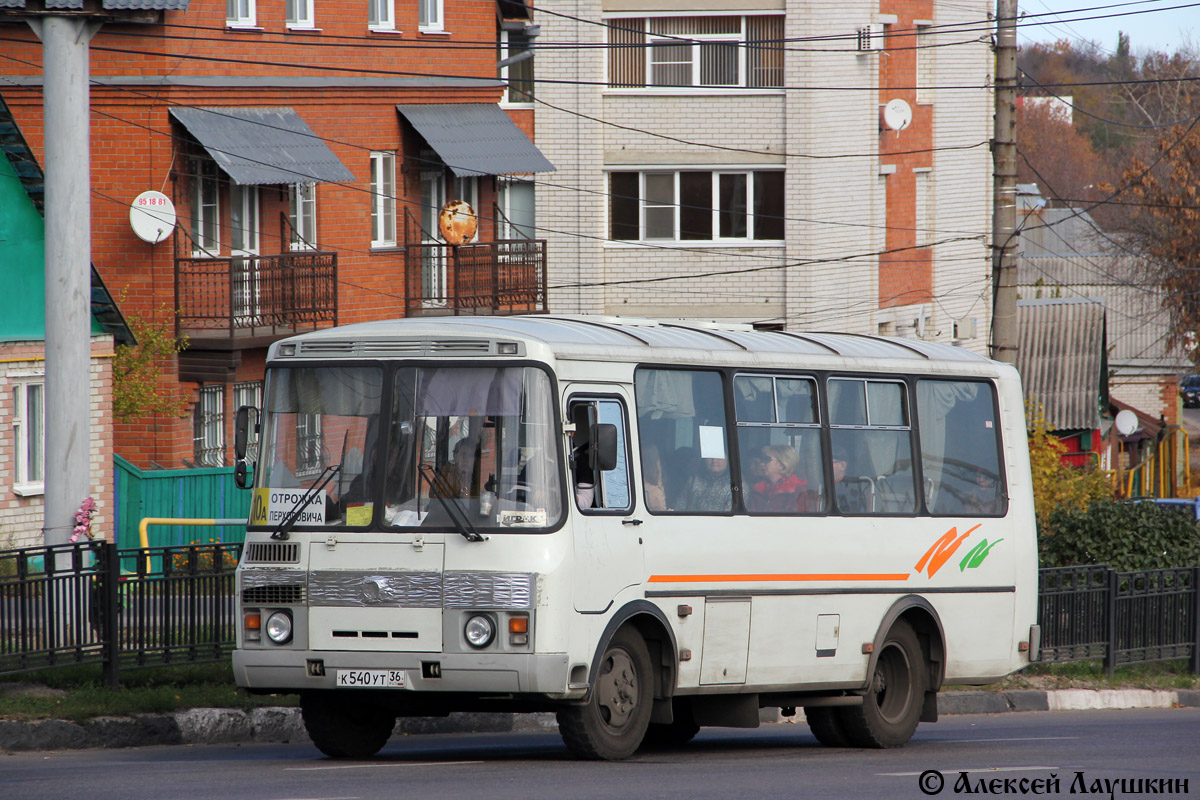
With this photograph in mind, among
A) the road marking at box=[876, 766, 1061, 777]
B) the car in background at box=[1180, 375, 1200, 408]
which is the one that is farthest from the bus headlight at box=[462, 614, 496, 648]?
the car in background at box=[1180, 375, 1200, 408]

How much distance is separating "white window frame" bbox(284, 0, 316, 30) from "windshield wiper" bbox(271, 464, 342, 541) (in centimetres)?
1922

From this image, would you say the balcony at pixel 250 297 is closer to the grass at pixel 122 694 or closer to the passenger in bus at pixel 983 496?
the grass at pixel 122 694

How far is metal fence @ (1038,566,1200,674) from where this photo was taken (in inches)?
704

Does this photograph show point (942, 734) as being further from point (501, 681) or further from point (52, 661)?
point (52, 661)

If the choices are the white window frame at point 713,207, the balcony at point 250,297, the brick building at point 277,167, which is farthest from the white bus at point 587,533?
the white window frame at point 713,207

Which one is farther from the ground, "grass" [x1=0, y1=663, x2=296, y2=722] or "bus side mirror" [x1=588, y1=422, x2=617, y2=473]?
"bus side mirror" [x1=588, y1=422, x2=617, y2=473]

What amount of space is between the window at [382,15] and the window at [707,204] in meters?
7.17

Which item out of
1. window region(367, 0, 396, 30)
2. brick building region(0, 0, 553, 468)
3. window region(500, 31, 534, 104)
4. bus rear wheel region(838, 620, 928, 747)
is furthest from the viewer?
window region(500, 31, 534, 104)

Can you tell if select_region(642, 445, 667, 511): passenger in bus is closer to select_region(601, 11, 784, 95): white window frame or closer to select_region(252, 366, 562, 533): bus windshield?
select_region(252, 366, 562, 533): bus windshield

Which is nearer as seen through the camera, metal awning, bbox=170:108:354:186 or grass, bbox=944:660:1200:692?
grass, bbox=944:660:1200:692

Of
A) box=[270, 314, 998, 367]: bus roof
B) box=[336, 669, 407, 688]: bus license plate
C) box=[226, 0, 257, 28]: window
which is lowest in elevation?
box=[336, 669, 407, 688]: bus license plate

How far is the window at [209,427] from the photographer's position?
26922 millimetres

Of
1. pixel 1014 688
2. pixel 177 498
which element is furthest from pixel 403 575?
pixel 177 498

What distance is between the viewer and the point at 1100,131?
4877 inches
